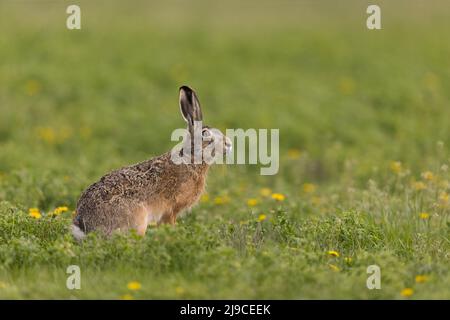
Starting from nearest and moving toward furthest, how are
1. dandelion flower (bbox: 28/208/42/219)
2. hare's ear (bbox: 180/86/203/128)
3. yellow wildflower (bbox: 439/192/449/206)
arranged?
hare's ear (bbox: 180/86/203/128), dandelion flower (bbox: 28/208/42/219), yellow wildflower (bbox: 439/192/449/206)

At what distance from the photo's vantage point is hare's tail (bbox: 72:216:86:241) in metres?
7.26

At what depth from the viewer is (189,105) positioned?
25.1 ft

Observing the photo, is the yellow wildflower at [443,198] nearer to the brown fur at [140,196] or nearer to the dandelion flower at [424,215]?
the dandelion flower at [424,215]

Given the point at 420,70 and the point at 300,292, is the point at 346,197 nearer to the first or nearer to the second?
the point at 300,292

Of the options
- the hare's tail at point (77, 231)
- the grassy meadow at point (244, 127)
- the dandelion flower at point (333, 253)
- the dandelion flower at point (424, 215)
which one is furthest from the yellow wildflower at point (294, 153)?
the hare's tail at point (77, 231)

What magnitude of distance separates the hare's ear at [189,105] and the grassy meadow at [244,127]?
0.99m

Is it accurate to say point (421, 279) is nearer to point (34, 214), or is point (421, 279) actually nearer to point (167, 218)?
point (167, 218)

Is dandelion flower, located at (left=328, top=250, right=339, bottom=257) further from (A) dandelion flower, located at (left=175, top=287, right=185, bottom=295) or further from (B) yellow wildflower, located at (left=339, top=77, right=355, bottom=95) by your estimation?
(B) yellow wildflower, located at (left=339, top=77, right=355, bottom=95)

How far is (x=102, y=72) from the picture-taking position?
55.6 feet

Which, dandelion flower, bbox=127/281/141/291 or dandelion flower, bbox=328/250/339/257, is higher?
dandelion flower, bbox=328/250/339/257

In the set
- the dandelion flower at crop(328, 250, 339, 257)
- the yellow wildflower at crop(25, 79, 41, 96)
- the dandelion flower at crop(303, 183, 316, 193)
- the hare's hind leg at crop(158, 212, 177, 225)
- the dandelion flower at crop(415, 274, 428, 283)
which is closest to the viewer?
the dandelion flower at crop(415, 274, 428, 283)

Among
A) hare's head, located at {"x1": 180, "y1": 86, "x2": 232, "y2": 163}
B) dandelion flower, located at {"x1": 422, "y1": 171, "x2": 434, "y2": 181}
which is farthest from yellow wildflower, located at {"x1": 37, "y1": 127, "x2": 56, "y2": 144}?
dandelion flower, located at {"x1": 422, "y1": 171, "x2": 434, "y2": 181}

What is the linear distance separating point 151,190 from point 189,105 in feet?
2.74

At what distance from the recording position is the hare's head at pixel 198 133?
764cm
